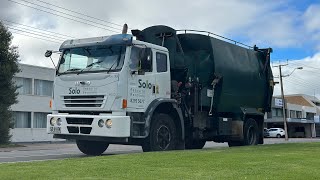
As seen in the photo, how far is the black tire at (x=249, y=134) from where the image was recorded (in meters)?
17.5

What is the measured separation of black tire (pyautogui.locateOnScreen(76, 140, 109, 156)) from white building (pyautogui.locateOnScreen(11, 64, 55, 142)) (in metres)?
24.8

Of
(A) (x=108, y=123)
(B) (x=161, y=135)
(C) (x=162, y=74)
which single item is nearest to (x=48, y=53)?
(A) (x=108, y=123)

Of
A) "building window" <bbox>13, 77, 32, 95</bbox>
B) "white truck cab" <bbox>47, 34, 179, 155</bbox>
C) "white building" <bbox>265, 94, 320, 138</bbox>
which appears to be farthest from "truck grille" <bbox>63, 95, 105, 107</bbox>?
"white building" <bbox>265, 94, 320, 138</bbox>

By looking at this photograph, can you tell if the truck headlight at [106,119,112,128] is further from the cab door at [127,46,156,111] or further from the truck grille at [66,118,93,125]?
the cab door at [127,46,156,111]

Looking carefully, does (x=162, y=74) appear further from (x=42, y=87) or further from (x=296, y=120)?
(x=296, y=120)

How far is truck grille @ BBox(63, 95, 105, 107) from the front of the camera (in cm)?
1215

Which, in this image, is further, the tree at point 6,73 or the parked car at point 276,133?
the parked car at point 276,133

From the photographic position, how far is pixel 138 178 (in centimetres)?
765

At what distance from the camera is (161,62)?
44.2 ft

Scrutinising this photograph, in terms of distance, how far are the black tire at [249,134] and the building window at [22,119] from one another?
2496 centimetres

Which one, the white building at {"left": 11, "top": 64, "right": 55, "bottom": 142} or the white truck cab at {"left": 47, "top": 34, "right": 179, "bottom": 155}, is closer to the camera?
the white truck cab at {"left": 47, "top": 34, "right": 179, "bottom": 155}

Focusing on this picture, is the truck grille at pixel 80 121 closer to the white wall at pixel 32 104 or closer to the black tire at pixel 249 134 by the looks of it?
the black tire at pixel 249 134

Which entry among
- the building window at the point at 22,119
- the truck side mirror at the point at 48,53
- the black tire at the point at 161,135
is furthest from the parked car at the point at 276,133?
the truck side mirror at the point at 48,53

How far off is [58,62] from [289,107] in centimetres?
7176
